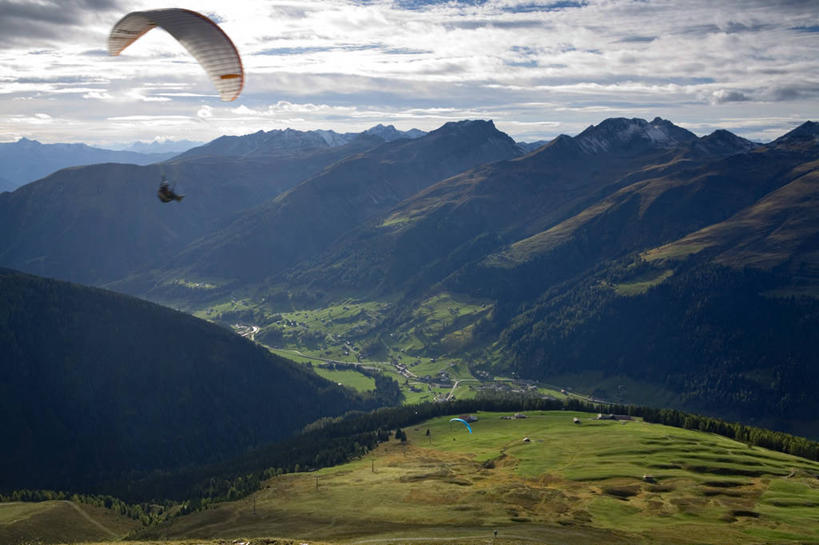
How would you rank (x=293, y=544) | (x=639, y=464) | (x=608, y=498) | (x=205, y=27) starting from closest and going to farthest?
(x=205, y=27) < (x=293, y=544) < (x=608, y=498) < (x=639, y=464)

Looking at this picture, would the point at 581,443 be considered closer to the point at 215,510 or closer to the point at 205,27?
the point at 215,510

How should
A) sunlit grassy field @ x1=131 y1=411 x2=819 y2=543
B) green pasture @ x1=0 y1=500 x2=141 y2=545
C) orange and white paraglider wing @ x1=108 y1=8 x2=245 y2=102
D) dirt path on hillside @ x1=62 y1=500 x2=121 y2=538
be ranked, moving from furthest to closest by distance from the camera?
dirt path on hillside @ x1=62 y1=500 x2=121 y2=538 < green pasture @ x1=0 y1=500 x2=141 y2=545 < sunlit grassy field @ x1=131 y1=411 x2=819 y2=543 < orange and white paraglider wing @ x1=108 y1=8 x2=245 y2=102

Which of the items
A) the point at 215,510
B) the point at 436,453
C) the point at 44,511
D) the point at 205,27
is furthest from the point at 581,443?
the point at 205,27

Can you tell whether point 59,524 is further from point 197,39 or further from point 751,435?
point 751,435

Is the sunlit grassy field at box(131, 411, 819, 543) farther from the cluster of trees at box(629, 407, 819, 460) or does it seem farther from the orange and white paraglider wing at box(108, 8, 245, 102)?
the orange and white paraglider wing at box(108, 8, 245, 102)

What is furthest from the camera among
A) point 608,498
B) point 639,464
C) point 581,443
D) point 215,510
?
point 581,443

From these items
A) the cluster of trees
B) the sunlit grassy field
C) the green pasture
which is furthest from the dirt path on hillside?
the cluster of trees

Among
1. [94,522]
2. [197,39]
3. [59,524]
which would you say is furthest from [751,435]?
[197,39]
